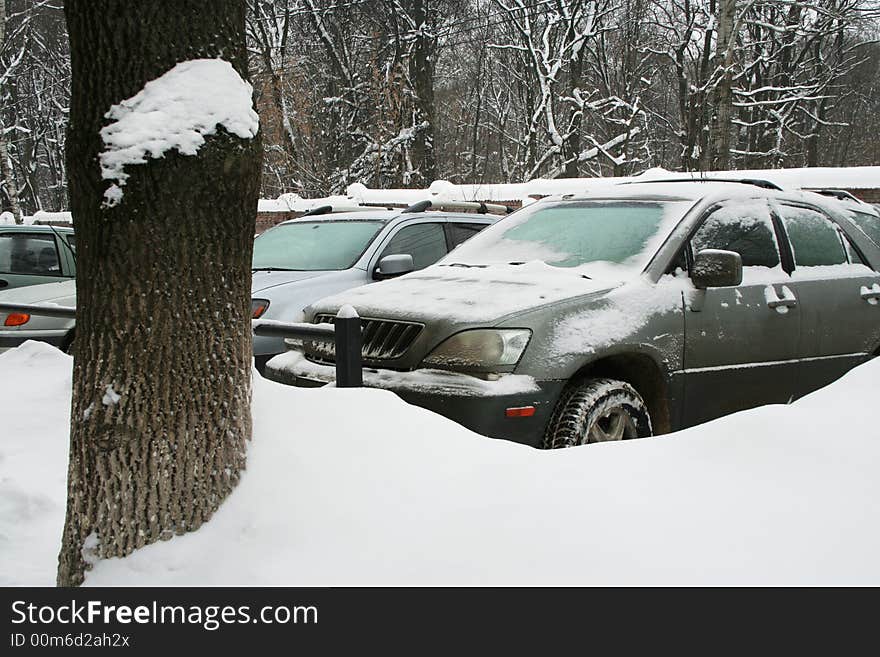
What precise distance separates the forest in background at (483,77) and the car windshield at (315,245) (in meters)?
13.7

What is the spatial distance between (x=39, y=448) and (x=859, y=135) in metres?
40.1

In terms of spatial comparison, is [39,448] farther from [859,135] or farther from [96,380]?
[859,135]

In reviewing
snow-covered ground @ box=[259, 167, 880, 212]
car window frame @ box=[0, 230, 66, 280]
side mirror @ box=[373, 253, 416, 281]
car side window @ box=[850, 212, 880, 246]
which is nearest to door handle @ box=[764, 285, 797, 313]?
car side window @ box=[850, 212, 880, 246]

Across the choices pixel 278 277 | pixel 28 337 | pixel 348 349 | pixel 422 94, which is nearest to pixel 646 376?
pixel 348 349

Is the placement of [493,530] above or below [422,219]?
below

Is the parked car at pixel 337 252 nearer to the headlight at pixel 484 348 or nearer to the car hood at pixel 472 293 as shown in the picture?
the car hood at pixel 472 293

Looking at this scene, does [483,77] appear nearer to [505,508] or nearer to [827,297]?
[827,297]

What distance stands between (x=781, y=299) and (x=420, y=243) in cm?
375

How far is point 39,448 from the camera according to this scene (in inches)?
158

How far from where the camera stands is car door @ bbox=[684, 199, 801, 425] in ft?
15.1

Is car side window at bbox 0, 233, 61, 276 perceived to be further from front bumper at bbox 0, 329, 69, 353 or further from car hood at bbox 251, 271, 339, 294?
car hood at bbox 251, 271, 339, 294

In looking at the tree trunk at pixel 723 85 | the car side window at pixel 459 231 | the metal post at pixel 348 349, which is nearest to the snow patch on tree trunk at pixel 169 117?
the metal post at pixel 348 349
